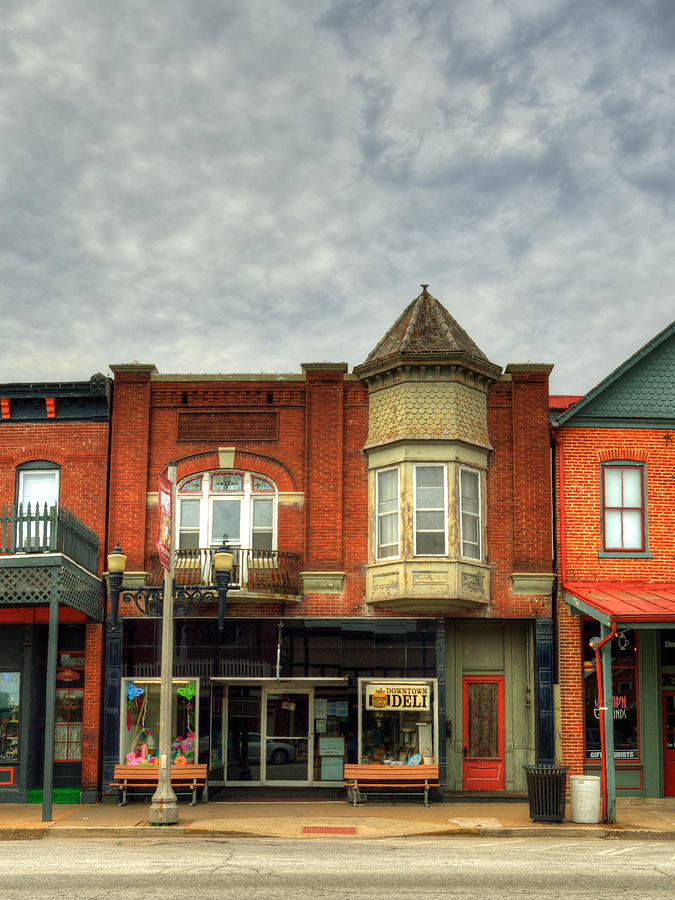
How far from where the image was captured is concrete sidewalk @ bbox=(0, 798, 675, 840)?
58.5ft

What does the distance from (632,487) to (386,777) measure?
783 cm

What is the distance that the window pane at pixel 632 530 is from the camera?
74.4 ft

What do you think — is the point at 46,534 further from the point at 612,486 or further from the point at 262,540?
the point at 612,486

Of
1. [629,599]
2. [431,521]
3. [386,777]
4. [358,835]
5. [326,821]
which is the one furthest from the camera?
[431,521]

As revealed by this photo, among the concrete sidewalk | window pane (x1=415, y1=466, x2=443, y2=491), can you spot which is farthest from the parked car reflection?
window pane (x1=415, y1=466, x2=443, y2=491)

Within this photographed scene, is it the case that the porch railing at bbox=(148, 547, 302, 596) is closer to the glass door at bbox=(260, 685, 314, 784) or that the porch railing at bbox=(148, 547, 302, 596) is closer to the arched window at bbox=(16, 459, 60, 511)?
the glass door at bbox=(260, 685, 314, 784)

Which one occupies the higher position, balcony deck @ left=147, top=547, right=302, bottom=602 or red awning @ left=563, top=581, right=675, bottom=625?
balcony deck @ left=147, top=547, right=302, bottom=602

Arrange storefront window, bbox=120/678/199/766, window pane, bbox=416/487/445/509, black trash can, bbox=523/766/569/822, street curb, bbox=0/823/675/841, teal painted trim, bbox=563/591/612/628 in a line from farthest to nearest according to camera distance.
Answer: window pane, bbox=416/487/445/509, storefront window, bbox=120/678/199/766, teal painted trim, bbox=563/591/612/628, black trash can, bbox=523/766/569/822, street curb, bbox=0/823/675/841

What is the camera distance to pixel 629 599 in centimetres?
2089

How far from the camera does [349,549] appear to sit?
2269 cm

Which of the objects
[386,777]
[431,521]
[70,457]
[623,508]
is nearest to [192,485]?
[70,457]

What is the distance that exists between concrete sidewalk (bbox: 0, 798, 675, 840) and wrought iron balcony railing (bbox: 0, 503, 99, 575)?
4.73 metres

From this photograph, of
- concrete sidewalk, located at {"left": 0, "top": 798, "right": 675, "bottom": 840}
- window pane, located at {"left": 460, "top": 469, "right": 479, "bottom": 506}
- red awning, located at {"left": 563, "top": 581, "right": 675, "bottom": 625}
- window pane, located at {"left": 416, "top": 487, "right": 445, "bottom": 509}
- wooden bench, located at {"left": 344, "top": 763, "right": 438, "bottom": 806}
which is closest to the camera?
concrete sidewalk, located at {"left": 0, "top": 798, "right": 675, "bottom": 840}

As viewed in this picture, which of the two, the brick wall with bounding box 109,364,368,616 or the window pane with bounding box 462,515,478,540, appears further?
the brick wall with bounding box 109,364,368,616
